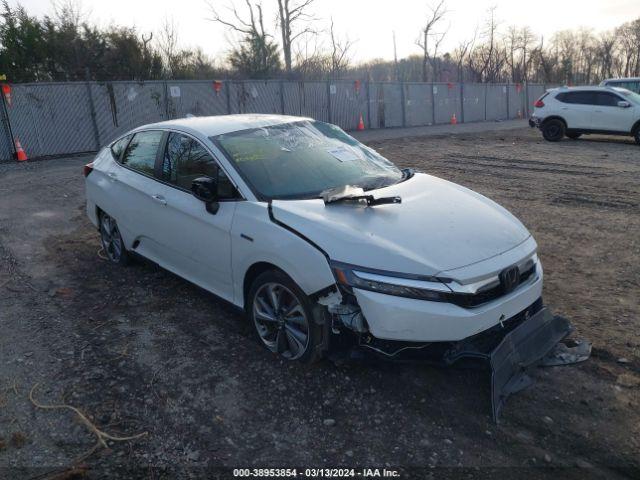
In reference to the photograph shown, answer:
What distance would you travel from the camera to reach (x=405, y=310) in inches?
116

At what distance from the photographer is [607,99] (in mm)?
16328

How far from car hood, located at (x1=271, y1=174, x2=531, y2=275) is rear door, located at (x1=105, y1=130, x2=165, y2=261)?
1.69 m

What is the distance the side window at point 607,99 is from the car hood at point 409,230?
15.1m

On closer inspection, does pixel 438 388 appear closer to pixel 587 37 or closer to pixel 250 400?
pixel 250 400

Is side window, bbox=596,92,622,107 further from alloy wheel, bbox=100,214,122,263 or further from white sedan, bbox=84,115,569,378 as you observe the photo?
alloy wheel, bbox=100,214,122,263

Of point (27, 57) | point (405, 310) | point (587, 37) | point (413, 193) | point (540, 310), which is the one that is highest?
point (587, 37)

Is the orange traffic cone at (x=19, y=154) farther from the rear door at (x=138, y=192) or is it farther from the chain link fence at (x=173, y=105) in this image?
the rear door at (x=138, y=192)

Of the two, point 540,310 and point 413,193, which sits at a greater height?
point 413,193

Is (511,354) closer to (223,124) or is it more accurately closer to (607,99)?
(223,124)

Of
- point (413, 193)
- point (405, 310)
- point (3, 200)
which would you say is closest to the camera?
point (405, 310)

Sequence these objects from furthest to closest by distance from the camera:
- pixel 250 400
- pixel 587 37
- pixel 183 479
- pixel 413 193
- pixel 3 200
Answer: pixel 587 37
pixel 3 200
pixel 413 193
pixel 250 400
pixel 183 479

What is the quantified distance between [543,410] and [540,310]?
70 cm

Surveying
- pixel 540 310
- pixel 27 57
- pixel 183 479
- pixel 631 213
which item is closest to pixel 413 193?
pixel 540 310

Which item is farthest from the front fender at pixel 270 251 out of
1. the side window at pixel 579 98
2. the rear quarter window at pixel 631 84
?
the rear quarter window at pixel 631 84
